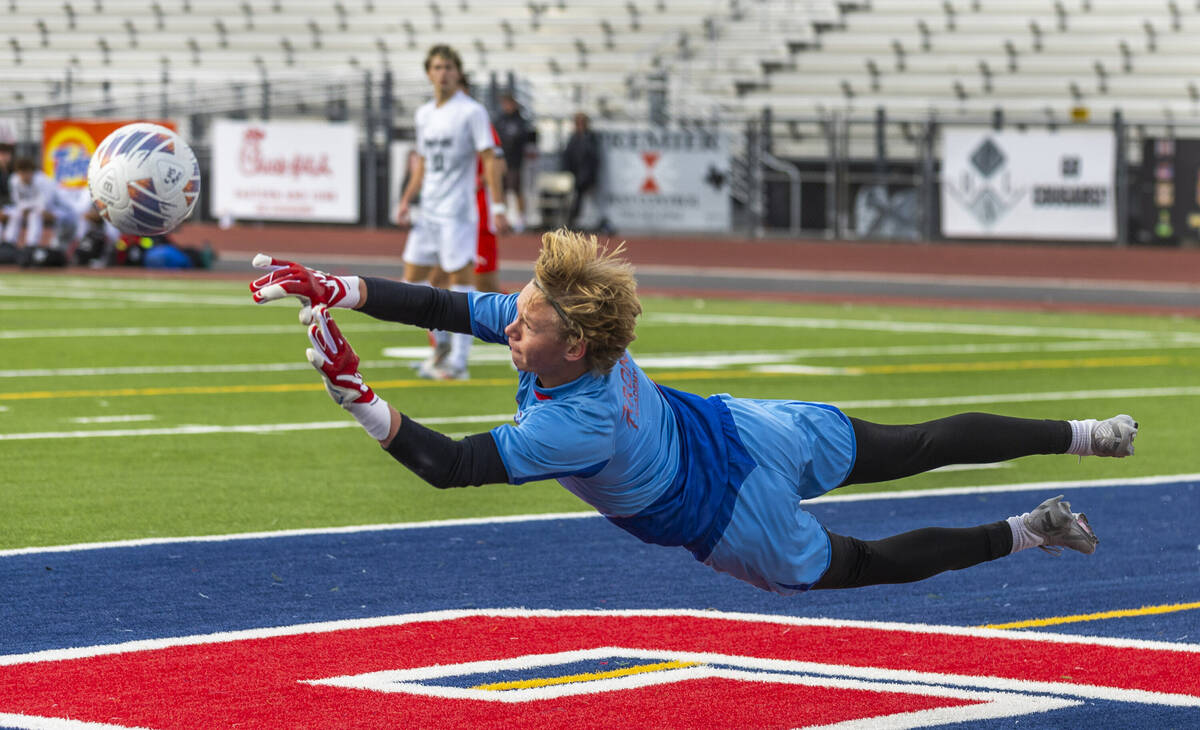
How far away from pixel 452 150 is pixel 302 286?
905 cm

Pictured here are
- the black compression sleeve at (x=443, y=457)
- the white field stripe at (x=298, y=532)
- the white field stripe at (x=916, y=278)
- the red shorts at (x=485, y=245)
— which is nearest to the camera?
the black compression sleeve at (x=443, y=457)

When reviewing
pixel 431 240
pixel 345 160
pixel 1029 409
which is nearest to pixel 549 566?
pixel 1029 409

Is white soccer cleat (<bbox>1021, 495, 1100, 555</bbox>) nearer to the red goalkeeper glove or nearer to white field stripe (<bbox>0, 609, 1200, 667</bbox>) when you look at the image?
white field stripe (<bbox>0, 609, 1200, 667</bbox>)

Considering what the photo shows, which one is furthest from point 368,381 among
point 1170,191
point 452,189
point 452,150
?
point 1170,191

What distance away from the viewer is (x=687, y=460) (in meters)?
5.18

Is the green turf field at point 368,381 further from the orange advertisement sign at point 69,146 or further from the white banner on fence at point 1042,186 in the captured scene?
the orange advertisement sign at point 69,146

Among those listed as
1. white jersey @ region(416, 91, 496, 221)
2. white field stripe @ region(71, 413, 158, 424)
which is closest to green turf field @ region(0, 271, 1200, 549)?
white field stripe @ region(71, 413, 158, 424)

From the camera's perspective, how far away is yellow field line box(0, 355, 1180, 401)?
1301 cm

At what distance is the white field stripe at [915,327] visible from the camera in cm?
1917

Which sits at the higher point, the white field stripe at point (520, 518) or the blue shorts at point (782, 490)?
the blue shorts at point (782, 490)

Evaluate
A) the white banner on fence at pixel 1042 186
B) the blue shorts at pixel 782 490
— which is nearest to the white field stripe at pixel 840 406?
the blue shorts at pixel 782 490

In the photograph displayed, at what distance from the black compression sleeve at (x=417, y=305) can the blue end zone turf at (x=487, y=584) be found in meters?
1.24

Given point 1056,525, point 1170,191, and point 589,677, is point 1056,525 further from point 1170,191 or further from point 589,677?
point 1170,191

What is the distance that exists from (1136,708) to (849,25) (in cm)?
2918
